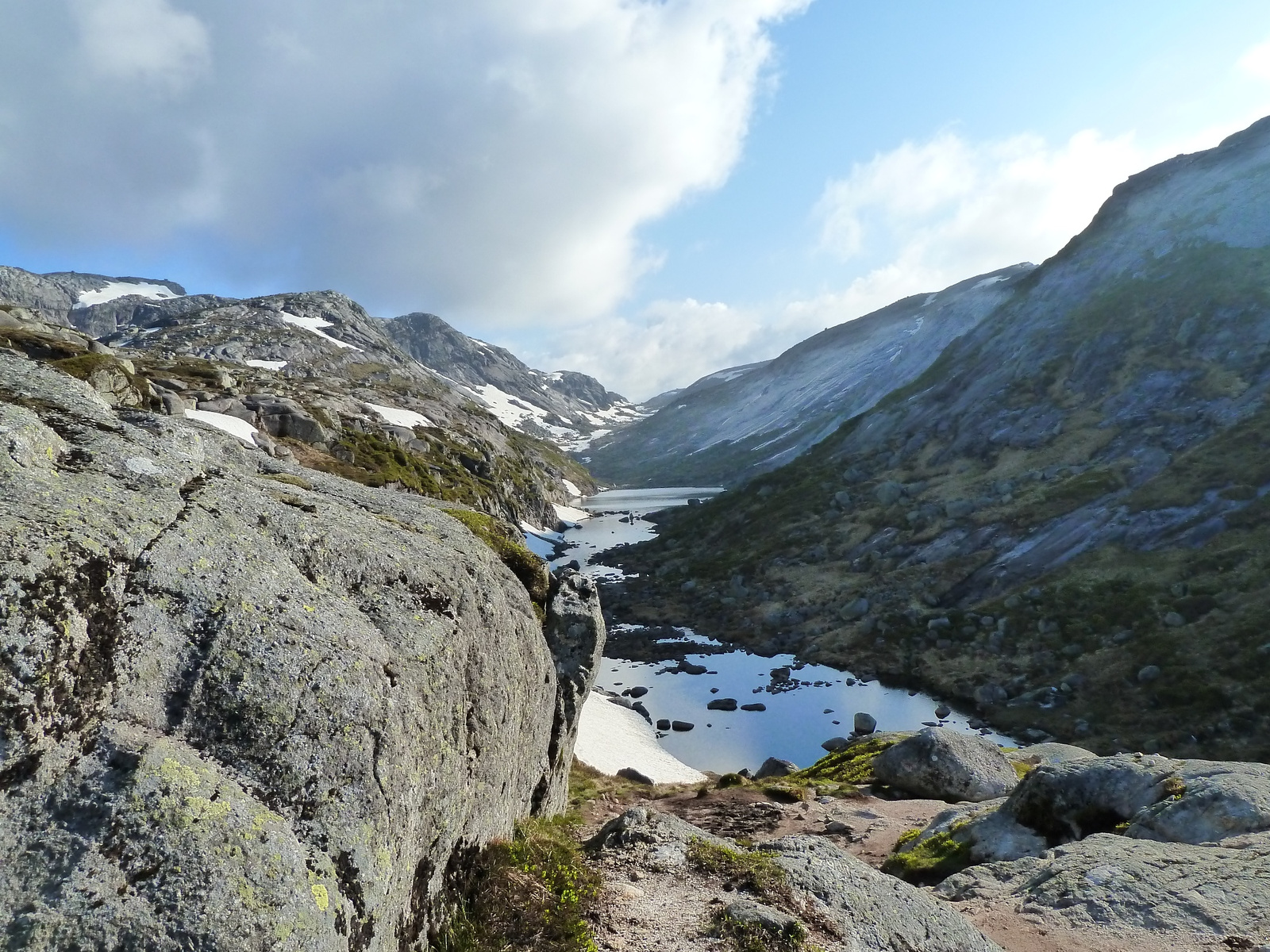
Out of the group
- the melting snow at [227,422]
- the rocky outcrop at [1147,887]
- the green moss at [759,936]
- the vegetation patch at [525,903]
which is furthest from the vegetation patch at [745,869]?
the melting snow at [227,422]

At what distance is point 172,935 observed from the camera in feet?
18.2

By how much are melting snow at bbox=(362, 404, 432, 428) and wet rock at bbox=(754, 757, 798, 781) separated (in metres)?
88.7

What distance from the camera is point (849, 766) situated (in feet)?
108

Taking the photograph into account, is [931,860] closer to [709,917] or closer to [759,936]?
[759,936]

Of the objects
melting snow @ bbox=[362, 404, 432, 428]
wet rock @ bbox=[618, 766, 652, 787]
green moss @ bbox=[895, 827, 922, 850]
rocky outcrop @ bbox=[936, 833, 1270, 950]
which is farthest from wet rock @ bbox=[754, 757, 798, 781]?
melting snow @ bbox=[362, 404, 432, 428]

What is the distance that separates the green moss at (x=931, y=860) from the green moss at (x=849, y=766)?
33.3 feet

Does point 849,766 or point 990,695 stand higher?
point 990,695

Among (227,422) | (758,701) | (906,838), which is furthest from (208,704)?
(227,422)

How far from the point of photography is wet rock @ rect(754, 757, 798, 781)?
3534 cm

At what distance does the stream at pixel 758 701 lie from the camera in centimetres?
3962

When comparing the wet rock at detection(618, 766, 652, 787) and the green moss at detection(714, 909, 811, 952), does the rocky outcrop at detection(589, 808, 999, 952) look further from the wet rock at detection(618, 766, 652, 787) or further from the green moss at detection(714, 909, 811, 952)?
the wet rock at detection(618, 766, 652, 787)

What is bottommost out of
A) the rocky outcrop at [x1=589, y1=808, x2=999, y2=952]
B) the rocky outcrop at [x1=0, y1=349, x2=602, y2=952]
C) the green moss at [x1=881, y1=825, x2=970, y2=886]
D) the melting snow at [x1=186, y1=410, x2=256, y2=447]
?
the green moss at [x1=881, y1=825, x2=970, y2=886]

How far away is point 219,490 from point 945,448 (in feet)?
284

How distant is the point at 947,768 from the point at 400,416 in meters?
113
